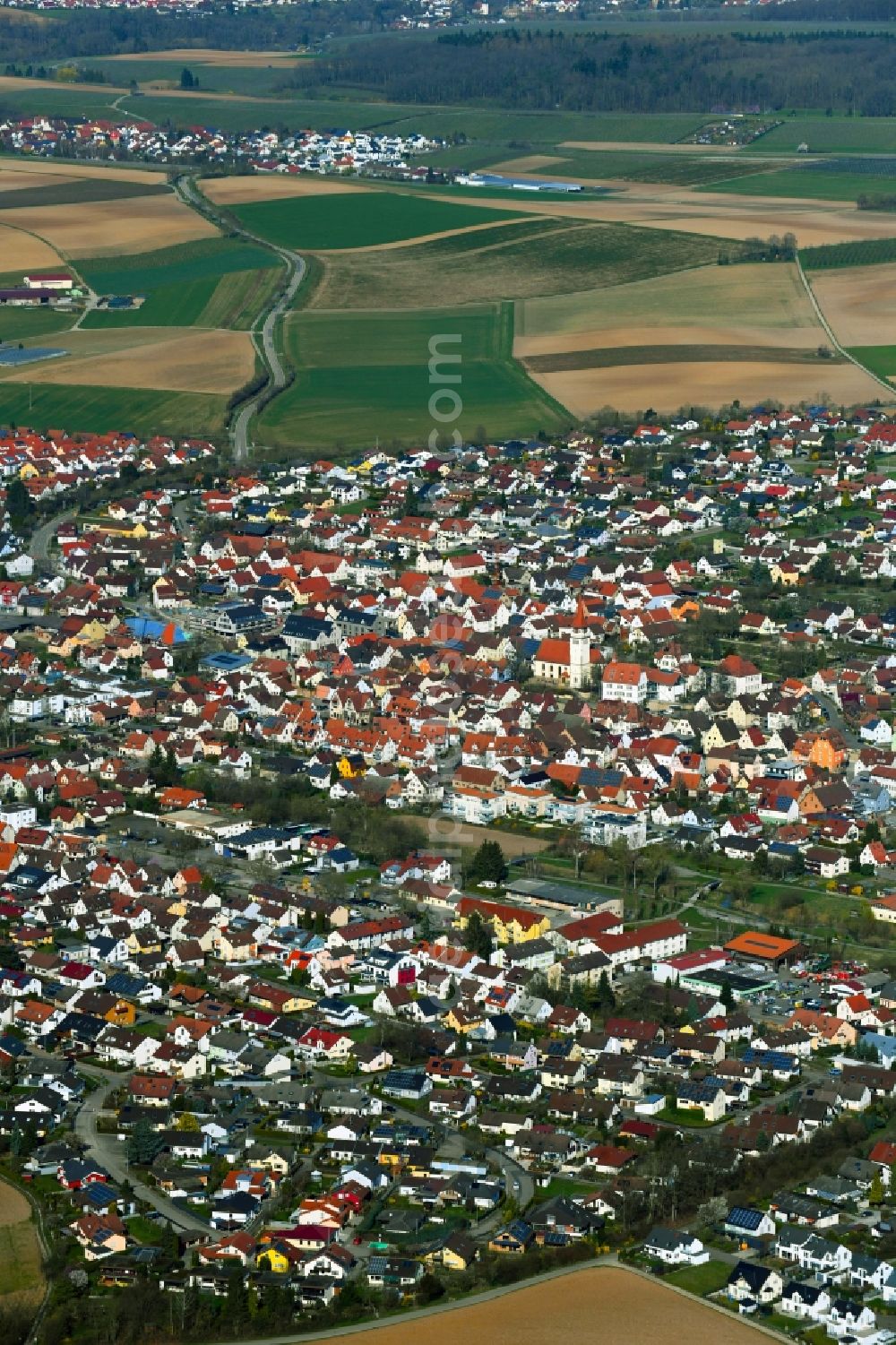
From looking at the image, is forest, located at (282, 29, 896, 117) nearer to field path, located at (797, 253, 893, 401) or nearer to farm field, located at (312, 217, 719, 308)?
farm field, located at (312, 217, 719, 308)

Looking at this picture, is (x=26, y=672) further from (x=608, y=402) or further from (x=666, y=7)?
(x=666, y=7)

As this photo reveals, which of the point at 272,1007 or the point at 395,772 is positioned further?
the point at 395,772

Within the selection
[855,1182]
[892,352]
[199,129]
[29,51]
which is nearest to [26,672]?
[855,1182]

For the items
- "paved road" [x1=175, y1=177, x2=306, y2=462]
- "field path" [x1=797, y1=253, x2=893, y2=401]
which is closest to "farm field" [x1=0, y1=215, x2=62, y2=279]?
"paved road" [x1=175, y1=177, x2=306, y2=462]

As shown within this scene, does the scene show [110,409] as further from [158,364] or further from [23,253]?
[23,253]

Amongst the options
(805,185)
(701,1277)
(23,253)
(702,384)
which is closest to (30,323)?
(23,253)
